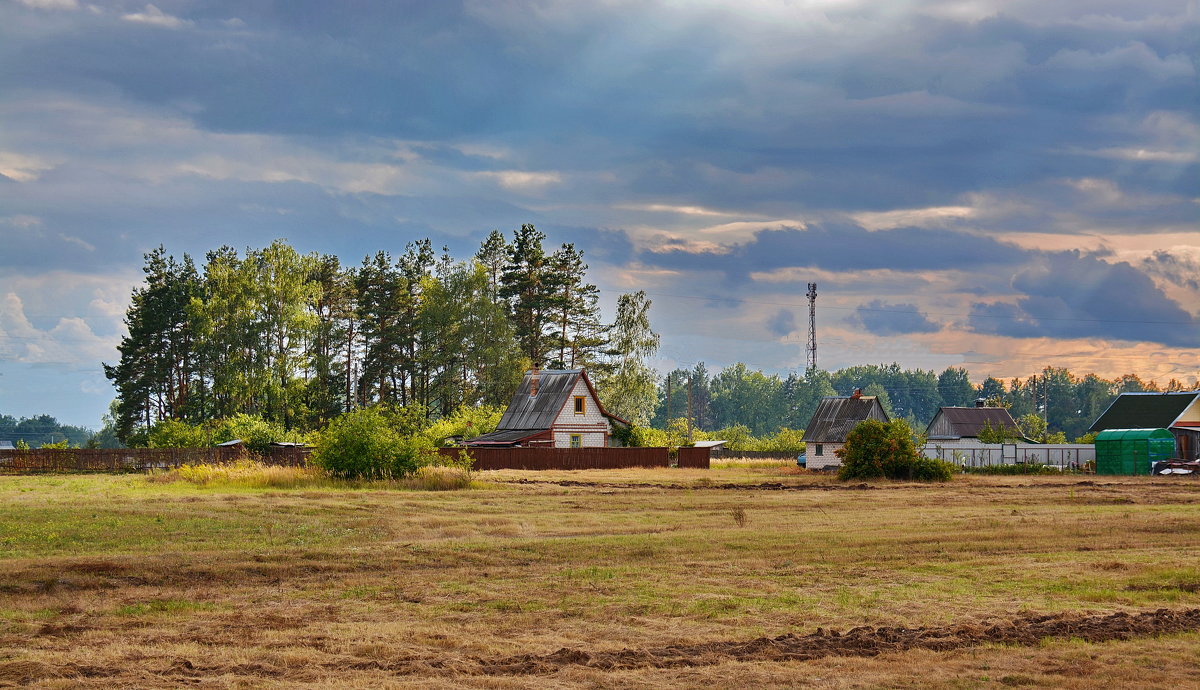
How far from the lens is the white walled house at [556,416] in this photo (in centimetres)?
6494

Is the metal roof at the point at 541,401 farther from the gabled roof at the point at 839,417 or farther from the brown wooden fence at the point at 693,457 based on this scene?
the gabled roof at the point at 839,417

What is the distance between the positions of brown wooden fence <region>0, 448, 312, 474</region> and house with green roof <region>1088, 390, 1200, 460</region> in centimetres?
5399

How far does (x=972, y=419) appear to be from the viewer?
87000 mm

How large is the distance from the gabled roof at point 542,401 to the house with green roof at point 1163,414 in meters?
35.4

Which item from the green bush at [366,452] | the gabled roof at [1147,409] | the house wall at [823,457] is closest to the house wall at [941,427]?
the gabled roof at [1147,409]

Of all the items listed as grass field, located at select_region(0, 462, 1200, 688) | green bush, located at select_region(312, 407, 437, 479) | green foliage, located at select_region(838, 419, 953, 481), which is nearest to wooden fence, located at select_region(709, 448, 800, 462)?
green foliage, located at select_region(838, 419, 953, 481)

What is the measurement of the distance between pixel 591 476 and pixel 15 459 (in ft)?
119

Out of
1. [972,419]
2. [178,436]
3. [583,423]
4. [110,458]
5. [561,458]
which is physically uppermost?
[583,423]

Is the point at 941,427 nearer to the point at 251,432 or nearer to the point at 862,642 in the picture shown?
the point at 251,432

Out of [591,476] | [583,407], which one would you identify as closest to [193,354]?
[583,407]

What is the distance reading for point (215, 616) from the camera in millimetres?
13703

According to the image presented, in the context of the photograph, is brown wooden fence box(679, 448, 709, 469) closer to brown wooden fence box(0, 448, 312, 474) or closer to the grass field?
brown wooden fence box(0, 448, 312, 474)

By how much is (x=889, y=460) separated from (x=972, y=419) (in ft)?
143

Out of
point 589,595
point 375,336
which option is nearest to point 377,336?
point 375,336
